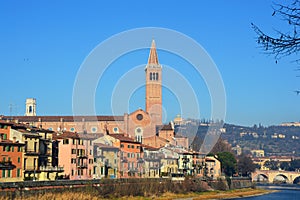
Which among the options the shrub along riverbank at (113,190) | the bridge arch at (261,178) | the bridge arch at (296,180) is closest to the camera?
the shrub along riverbank at (113,190)

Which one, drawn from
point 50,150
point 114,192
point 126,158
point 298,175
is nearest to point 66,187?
point 114,192

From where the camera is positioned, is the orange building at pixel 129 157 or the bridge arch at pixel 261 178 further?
the bridge arch at pixel 261 178

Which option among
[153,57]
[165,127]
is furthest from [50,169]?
[153,57]

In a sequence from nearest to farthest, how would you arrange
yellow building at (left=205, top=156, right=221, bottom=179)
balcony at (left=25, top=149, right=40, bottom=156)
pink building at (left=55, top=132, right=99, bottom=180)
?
balcony at (left=25, top=149, right=40, bottom=156), pink building at (left=55, top=132, right=99, bottom=180), yellow building at (left=205, top=156, right=221, bottom=179)

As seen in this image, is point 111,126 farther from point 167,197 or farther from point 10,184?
point 10,184

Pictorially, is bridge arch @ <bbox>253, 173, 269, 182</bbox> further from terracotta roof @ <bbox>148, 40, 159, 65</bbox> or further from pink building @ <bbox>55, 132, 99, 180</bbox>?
pink building @ <bbox>55, 132, 99, 180</bbox>

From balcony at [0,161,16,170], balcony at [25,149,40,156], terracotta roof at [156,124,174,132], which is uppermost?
terracotta roof at [156,124,174,132]

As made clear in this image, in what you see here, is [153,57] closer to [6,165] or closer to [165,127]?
[165,127]

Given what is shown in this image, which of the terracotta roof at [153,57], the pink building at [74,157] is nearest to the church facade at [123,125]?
the terracotta roof at [153,57]

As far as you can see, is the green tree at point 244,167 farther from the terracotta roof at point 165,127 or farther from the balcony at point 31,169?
the balcony at point 31,169

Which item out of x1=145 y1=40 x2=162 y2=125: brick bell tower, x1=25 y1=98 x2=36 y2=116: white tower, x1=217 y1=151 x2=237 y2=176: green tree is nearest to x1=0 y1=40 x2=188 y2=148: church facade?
x1=25 y1=98 x2=36 y2=116: white tower

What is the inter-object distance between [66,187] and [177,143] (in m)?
57.2

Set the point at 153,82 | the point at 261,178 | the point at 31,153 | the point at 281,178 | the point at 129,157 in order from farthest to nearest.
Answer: the point at 281,178 → the point at 261,178 → the point at 153,82 → the point at 129,157 → the point at 31,153

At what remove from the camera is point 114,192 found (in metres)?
47.0
